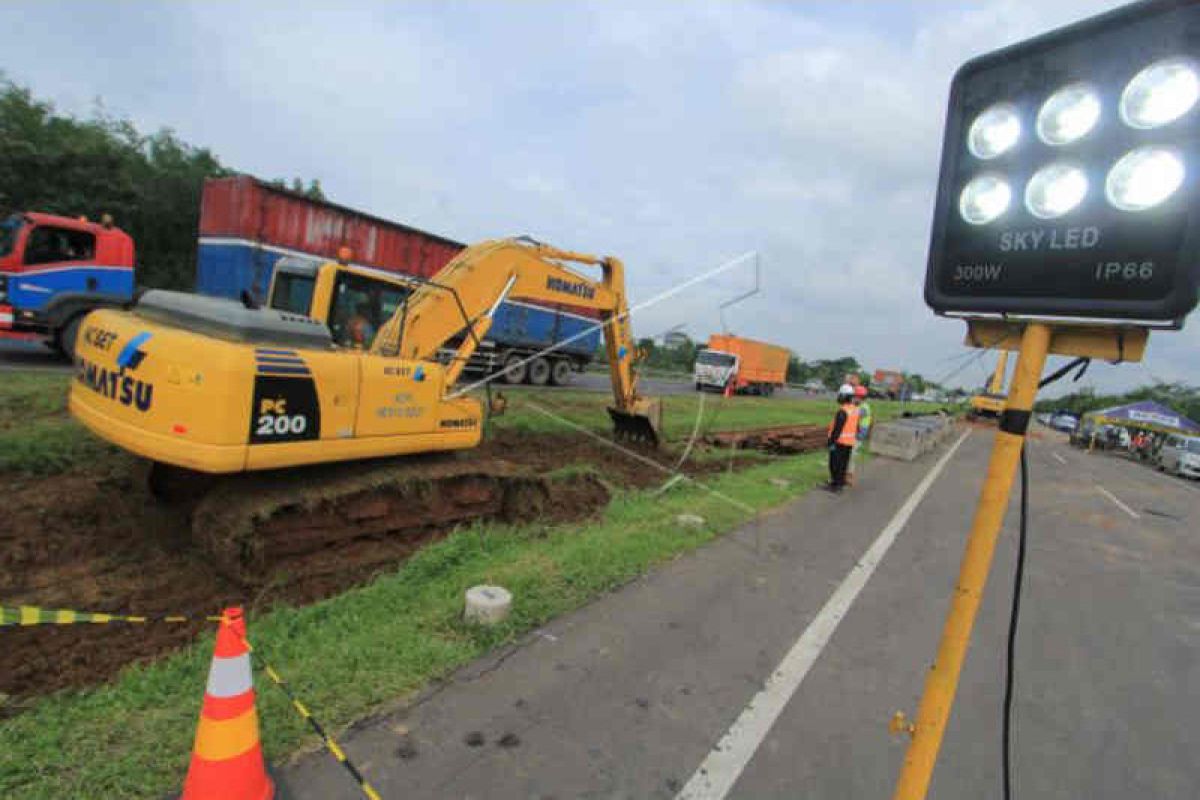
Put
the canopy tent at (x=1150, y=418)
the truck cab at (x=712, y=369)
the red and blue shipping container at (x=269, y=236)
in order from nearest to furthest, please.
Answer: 1. the red and blue shipping container at (x=269, y=236)
2. the truck cab at (x=712, y=369)
3. the canopy tent at (x=1150, y=418)

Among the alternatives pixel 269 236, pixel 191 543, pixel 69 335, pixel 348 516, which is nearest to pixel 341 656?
pixel 348 516

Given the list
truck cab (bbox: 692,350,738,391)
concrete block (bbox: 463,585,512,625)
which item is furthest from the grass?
truck cab (bbox: 692,350,738,391)

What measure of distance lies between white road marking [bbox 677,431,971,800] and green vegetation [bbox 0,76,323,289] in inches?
1068

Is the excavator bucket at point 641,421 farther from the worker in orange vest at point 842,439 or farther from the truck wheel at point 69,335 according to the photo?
the truck wheel at point 69,335

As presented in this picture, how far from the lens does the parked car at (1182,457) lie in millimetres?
23391

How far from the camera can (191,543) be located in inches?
194

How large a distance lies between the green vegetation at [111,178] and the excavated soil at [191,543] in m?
21.9

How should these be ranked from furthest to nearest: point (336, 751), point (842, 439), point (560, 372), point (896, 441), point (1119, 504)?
point (560, 372) < point (896, 441) < point (1119, 504) < point (842, 439) < point (336, 751)

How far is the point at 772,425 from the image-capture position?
18750 mm

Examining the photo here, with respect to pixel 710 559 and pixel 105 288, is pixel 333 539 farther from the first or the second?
pixel 105 288

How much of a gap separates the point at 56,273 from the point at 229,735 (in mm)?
12609

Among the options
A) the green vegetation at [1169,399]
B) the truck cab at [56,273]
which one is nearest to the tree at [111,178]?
the truck cab at [56,273]

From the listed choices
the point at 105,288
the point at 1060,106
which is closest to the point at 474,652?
the point at 1060,106

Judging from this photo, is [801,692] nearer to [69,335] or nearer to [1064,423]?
[69,335]
